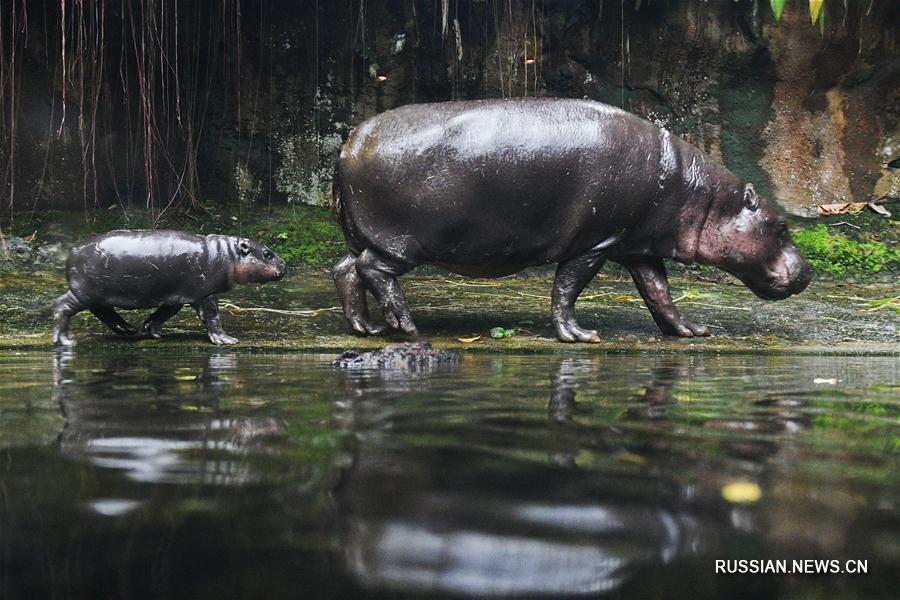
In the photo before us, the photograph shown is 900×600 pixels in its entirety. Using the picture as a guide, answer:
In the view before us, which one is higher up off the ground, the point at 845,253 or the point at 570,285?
the point at 845,253

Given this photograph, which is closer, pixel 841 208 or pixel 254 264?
pixel 254 264

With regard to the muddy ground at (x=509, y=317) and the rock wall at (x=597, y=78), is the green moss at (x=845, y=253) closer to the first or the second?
the muddy ground at (x=509, y=317)

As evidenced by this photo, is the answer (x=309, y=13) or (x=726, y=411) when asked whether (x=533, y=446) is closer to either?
(x=726, y=411)

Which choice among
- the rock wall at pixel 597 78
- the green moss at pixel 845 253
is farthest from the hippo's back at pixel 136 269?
the green moss at pixel 845 253

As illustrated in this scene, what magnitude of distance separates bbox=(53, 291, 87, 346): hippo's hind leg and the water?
213 cm

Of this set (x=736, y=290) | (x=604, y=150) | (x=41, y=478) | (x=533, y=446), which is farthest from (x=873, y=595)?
(x=736, y=290)

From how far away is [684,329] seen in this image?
5.39 meters

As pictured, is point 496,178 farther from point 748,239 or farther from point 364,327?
point 748,239

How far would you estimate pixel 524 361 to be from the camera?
13.3 feet

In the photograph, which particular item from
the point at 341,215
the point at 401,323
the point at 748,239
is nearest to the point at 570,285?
the point at 401,323

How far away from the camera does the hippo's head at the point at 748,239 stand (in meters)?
5.53

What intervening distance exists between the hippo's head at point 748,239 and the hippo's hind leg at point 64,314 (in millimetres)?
3560

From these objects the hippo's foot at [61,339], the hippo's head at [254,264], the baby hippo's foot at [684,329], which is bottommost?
the hippo's foot at [61,339]

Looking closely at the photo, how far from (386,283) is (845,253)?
4.56 m
